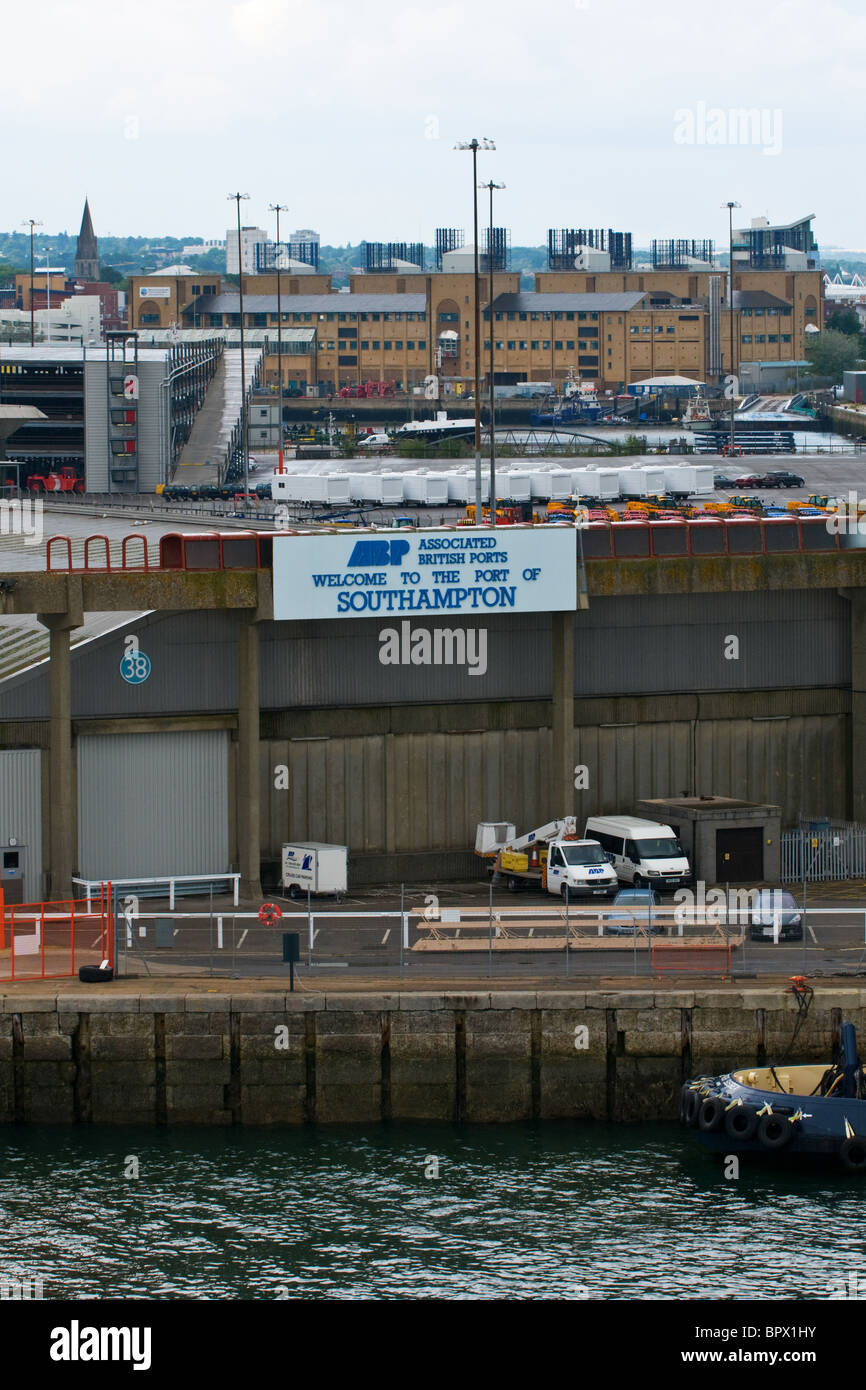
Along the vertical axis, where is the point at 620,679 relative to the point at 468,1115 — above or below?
above

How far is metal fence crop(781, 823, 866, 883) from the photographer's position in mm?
49781

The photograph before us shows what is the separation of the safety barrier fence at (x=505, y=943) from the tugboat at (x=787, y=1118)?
13.2 ft

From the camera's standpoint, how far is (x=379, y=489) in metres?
111

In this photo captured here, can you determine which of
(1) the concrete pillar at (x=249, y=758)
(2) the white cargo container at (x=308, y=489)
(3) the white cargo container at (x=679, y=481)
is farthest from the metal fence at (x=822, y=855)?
(3) the white cargo container at (x=679, y=481)

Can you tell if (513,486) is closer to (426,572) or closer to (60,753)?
(426,572)

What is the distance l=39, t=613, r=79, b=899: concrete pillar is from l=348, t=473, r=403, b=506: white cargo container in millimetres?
66541

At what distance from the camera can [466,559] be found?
48.2m

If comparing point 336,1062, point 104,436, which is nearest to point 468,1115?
point 336,1062

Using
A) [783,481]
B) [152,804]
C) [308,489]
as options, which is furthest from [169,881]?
[783,481]

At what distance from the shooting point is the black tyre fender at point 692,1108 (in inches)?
1439

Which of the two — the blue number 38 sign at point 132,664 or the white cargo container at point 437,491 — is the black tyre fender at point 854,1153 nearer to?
the blue number 38 sign at point 132,664
